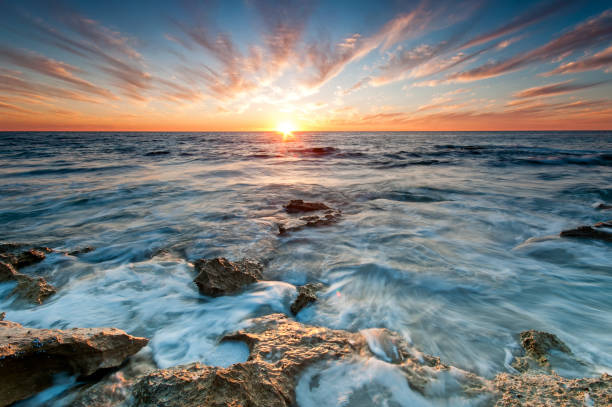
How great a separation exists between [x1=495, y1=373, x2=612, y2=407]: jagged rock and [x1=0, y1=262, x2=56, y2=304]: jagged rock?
14.0ft

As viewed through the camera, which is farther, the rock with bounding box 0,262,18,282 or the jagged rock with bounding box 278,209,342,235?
the jagged rock with bounding box 278,209,342,235

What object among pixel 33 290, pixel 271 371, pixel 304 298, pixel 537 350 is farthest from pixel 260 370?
pixel 33 290

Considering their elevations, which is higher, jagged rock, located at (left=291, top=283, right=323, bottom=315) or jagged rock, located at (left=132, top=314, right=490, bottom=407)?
jagged rock, located at (left=132, top=314, right=490, bottom=407)

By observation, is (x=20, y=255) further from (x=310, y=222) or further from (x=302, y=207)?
(x=302, y=207)

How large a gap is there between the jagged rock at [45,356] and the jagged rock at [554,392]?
2556 mm

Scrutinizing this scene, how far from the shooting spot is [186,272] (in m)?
3.56

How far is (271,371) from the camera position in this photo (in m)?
1.58

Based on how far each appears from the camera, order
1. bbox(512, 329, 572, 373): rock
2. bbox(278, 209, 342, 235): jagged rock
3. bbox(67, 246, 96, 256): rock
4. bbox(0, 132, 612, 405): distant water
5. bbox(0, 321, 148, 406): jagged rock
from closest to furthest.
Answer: bbox(0, 321, 148, 406): jagged rock, bbox(512, 329, 572, 373): rock, bbox(0, 132, 612, 405): distant water, bbox(67, 246, 96, 256): rock, bbox(278, 209, 342, 235): jagged rock

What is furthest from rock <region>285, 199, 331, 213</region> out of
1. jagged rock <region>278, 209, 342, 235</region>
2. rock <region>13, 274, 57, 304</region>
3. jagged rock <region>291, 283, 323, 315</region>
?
rock <region>13, 274, 57, 304</region>

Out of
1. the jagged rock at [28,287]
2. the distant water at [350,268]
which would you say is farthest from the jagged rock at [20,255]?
the jagged rock at [28,287]

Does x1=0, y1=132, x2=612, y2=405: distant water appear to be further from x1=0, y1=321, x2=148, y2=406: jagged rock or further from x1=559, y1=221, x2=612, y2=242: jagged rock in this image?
x1=0, y1=321, x2=148, y2=406: jagged rock

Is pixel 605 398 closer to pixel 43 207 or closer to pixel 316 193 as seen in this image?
pixel 316 193

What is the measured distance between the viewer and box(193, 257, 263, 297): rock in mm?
2955

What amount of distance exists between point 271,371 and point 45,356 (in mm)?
1394
